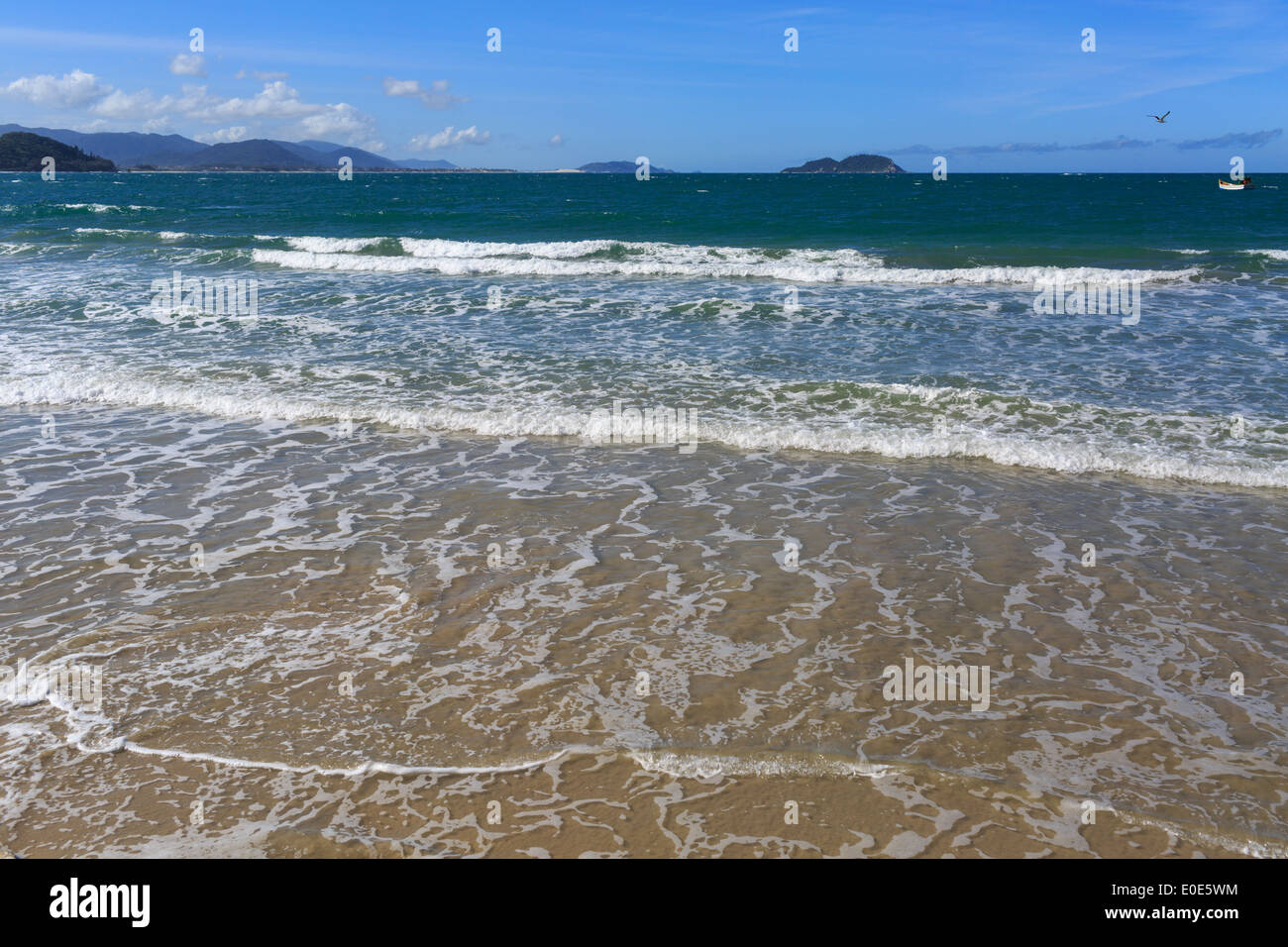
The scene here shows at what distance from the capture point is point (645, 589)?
6195 mm

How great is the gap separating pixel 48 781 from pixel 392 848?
1.82m

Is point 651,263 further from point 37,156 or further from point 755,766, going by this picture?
point 37,156

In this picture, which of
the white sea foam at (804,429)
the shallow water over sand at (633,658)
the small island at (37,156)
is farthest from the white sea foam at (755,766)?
the small island at (37,156)

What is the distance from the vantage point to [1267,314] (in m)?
17.0

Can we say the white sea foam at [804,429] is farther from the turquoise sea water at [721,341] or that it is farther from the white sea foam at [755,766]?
the white sea foam at [755,766]

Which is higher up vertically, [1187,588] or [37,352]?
[37,352]

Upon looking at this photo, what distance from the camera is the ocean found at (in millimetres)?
3971

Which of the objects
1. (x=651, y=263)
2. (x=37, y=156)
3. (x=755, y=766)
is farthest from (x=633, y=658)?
(x=37, y=156)

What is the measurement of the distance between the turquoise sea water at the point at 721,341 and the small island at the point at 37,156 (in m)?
164

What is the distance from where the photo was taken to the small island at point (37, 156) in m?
156

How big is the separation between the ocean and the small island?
7232 inches

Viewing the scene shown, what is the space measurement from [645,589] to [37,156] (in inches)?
7888
